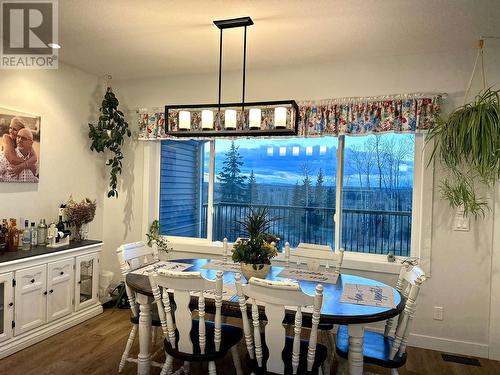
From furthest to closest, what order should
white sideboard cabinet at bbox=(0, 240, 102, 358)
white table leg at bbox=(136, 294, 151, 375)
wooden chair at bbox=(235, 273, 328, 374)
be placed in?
white sideboard cabinet at bbox=(0, 240, 102, 358)
white table leg at bbox=(136, 294, 151, 375)
wooden chair at bbox=(235, 273, 328, 374)

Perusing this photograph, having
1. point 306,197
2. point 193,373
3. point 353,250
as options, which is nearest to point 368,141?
point 306,197

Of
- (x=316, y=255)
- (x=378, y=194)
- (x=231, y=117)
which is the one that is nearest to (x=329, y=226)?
(x=378, y=194)

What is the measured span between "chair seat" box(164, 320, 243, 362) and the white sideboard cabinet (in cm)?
155

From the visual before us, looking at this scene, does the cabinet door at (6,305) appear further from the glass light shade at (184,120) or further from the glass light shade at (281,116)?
the glass light shade at (281,116)

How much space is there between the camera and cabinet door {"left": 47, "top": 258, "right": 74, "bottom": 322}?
3.36 m

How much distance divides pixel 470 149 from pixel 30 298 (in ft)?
12.7

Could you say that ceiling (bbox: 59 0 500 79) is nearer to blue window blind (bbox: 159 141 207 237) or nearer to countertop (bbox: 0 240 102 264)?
blue window blind (bbox: 159 141 207 237)

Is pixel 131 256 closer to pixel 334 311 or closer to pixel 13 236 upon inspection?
pixel 13 236

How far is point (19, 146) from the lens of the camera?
3477 mm

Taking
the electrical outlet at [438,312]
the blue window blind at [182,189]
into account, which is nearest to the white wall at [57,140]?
the blue window blind at [182,189]

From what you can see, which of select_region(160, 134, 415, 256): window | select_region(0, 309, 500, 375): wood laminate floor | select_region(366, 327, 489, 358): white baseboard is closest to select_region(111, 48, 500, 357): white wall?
select_region(366, 327, 489, 358): white baseboard

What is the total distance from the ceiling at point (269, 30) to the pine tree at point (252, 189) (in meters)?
1.24

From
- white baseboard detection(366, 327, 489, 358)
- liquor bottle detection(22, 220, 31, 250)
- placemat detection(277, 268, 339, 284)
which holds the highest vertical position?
liquor bottle detection(22, 220, 31, 250)

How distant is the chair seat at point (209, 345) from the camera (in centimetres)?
222
